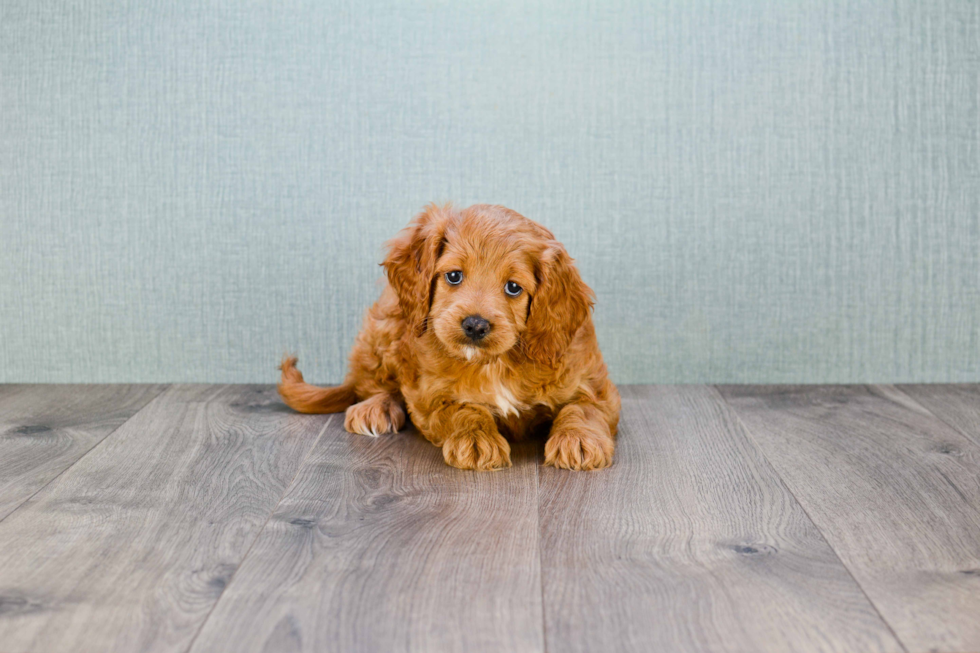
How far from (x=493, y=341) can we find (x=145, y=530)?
0.84 metres

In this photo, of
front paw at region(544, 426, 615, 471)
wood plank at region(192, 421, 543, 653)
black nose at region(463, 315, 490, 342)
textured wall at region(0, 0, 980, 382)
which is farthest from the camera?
textured wall at region(0, 0, 980, 382)

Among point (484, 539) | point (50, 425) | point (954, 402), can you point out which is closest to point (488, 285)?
point (484, 539)

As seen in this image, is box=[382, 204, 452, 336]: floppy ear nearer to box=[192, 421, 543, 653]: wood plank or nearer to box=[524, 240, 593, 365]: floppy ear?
box=[524, 240, 593, 365]: floppy ear

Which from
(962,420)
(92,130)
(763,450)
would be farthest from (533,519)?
(92,130)

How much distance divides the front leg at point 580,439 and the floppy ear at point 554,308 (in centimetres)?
16

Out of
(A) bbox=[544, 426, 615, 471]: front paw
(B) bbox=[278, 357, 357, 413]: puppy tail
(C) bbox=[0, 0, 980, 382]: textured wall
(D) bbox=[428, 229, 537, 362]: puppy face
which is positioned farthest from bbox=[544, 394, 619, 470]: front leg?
(C) bbox=[0, 0, 980, 382]: textured wall

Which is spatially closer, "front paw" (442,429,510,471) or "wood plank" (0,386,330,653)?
"wood plank" (0,386,330,653)

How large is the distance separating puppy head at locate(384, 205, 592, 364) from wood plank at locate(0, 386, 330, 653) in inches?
20.5

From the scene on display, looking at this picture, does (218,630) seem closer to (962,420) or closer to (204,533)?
(204,533)

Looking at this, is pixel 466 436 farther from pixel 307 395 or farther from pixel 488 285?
pixel 307 395

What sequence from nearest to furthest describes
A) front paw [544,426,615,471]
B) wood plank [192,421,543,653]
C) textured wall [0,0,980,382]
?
wood plank [192,421,543,653], front paw [544,426,615,471], textured wall [0,0,980,382]


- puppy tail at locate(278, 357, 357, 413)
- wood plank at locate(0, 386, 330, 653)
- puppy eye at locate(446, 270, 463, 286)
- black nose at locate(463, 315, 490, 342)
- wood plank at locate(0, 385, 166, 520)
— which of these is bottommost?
wood plank at locate(0, 386, 330, 653)

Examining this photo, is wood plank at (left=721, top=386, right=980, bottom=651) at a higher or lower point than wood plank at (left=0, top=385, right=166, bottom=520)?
lower

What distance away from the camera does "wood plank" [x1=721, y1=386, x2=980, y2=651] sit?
4.73 ft
